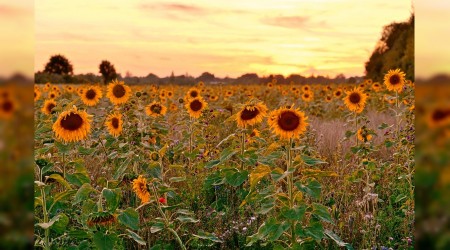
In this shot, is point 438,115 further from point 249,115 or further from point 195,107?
point 195,107

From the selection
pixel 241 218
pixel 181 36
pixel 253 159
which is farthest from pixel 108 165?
pixel 181 36

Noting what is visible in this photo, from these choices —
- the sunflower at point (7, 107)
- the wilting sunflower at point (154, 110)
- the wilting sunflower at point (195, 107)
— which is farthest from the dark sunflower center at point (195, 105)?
the sunflower at point (7, 107)

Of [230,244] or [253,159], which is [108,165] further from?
[253,159]

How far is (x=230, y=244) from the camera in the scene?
2.67 metres

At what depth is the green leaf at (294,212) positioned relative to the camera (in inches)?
74.4

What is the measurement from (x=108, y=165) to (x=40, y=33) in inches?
111

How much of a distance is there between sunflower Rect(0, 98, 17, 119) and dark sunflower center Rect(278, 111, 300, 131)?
1.63 meters

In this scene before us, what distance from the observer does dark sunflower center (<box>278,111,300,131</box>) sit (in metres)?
2.19

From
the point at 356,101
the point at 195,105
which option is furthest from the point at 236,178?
the point at 356,101

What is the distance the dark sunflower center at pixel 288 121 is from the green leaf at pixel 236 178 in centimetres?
27

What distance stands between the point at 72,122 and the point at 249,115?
0.83 m

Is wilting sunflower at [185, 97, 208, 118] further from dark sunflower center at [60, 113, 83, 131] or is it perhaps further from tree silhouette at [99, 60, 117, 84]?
tree silhouette at [99, 60, 117, 84]

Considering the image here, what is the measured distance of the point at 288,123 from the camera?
2199mm

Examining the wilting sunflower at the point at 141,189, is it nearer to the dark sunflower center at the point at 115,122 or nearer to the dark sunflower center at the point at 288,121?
the dark sunflower center at the point at 288,121
